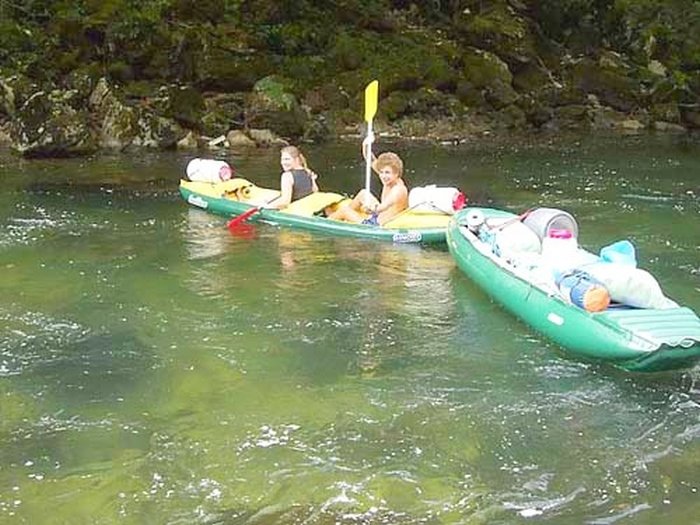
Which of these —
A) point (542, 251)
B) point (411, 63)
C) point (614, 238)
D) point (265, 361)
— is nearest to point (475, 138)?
point (411, 63)

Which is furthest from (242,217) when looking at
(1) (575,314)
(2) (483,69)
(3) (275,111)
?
(2) (483,69)

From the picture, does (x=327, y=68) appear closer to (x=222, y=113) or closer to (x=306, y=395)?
(x=222, y=113)

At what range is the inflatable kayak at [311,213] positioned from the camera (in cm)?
846

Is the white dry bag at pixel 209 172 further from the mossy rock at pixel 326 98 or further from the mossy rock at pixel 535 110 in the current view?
the mossy rock at pixel 535 110

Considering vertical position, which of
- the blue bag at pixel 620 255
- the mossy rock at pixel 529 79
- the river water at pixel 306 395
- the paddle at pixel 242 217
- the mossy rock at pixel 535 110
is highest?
the mossy rock at pixel 529 79

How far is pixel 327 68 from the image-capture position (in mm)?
19797

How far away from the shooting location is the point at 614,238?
9.05 meters

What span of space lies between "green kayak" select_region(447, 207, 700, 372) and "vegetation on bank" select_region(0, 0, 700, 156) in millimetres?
10480

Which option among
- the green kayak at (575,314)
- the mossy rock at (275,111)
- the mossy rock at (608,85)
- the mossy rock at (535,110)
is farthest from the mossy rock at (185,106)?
the green kayak at (575,314)

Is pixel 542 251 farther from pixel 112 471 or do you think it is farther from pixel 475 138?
pixel 475 138

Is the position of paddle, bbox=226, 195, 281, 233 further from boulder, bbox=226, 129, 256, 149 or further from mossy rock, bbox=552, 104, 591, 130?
mossy rock, bbox=552, 104, 591, 130

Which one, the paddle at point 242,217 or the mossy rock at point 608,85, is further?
the mossy rock at point 608,85

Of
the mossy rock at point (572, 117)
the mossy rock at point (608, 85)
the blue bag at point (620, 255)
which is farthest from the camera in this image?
the mossy rock at point (608, 85)

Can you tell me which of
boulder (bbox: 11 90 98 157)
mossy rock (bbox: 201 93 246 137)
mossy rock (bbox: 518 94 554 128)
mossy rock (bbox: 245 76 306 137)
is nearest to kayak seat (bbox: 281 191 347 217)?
boulder (bbox: 11 90 98 157)
